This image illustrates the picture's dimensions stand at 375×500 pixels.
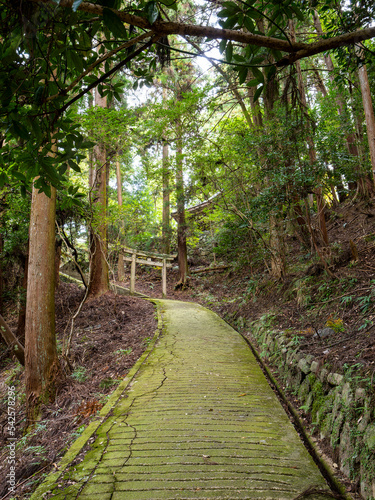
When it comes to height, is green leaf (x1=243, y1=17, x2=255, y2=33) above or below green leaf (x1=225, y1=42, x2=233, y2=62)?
above

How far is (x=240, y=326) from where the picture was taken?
8.23 m

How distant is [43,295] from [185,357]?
2.67 m

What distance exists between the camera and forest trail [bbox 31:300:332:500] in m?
2.41

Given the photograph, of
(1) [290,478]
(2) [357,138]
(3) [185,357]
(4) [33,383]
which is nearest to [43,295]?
(4) [33,383]

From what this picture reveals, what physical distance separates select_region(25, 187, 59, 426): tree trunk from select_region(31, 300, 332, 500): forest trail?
4.17ft

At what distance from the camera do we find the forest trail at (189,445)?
241 centimetres

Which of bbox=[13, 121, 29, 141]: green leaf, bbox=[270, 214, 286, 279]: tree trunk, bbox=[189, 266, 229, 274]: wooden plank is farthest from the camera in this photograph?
bbox=[189, 266, 229, 274]: wooden plank

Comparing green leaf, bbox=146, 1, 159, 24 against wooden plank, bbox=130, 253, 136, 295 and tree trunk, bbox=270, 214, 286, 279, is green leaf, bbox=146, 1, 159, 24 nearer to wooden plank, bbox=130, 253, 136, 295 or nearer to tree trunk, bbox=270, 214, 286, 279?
tree trunk, bbox=270, 214, 286, 279

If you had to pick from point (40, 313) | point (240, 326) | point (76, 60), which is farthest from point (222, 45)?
point (240, 326)

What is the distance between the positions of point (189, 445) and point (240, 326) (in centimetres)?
546

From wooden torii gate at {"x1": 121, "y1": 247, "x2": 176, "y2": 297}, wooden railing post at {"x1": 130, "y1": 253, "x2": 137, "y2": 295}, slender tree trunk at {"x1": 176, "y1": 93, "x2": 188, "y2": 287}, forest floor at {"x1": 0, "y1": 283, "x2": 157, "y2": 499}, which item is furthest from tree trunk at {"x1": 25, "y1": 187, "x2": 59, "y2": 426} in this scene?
slender tree trunk at {"x1": 176, "y1": 93, "x2": 188, "y2": 287}

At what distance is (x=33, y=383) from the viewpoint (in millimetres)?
4758

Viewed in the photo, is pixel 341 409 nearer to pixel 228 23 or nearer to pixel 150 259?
pixel 228 23

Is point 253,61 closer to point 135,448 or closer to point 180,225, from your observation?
point 135,448
